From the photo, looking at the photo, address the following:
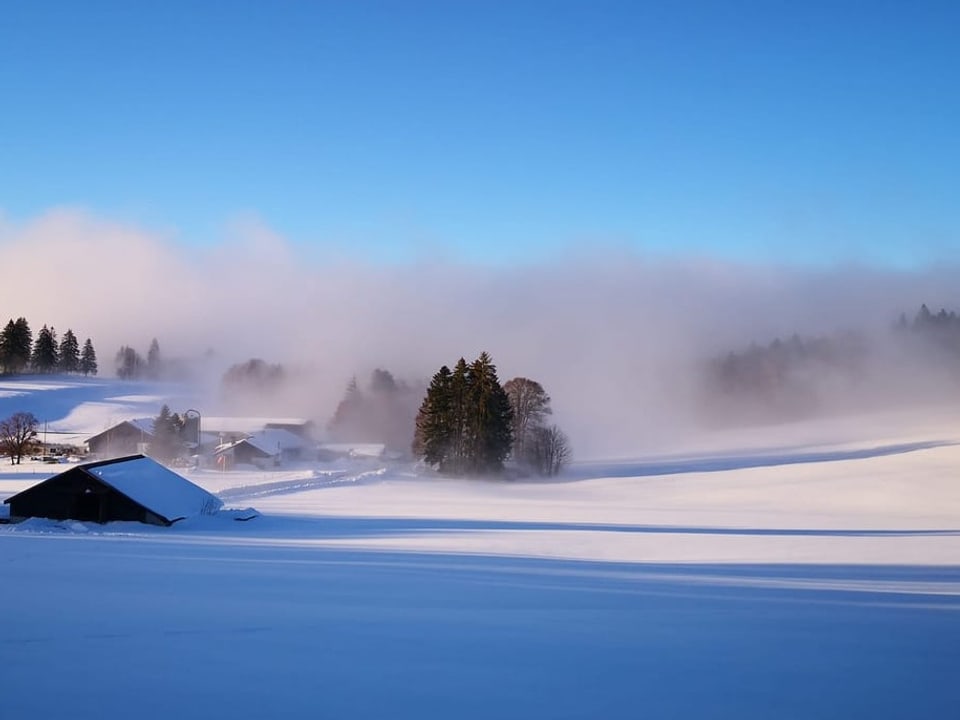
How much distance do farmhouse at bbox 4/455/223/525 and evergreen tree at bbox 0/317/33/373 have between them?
109m

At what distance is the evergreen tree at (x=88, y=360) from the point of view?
144250mm

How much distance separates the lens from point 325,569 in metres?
16.5

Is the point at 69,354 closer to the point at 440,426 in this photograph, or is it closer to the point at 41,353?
the point at 41,353

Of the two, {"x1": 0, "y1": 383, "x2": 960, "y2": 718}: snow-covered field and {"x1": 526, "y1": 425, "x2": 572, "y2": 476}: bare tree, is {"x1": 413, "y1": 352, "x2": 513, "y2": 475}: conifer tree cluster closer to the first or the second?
{"x1": 526, "y1": 425, "x2": 572, "y2": 476}: bare tree

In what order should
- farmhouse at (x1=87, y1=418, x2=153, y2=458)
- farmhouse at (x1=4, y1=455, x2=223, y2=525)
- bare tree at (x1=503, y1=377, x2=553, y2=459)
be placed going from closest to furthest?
farmhouse at (x1=4, y1=455, x2=223, y2=525) → bare tree at (x1=503, y1=377, x2=553, y2=459) → farmhouse at (x1=87, y1=418, x2=153, y2=458)

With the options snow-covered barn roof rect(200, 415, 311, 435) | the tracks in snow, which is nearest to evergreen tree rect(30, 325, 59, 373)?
snow-covered barn roof rect(200, 415, 311, 435)

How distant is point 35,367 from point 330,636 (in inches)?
5668

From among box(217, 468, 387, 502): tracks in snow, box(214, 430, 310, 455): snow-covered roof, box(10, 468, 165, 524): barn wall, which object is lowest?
box(217, 468, 387, 502): tracks in snow

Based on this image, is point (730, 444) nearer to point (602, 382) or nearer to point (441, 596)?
point (602, 382)

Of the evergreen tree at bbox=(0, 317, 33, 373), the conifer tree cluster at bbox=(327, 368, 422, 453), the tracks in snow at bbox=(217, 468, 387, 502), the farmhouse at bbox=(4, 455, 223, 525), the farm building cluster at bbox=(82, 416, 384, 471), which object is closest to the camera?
the farmhouse at bbox=(4, 455, 223, 525)

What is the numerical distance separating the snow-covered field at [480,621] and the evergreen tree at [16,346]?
4404 inches

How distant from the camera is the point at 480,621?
38.0 feet

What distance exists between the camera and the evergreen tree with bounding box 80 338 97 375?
5679 inches

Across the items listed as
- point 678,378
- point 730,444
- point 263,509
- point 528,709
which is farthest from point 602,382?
point 528,709
